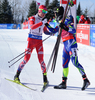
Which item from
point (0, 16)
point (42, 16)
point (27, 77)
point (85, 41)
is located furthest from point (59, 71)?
point (0, 16)

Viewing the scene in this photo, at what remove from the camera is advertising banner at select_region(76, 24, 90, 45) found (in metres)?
10.3

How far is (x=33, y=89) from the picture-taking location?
153 inches

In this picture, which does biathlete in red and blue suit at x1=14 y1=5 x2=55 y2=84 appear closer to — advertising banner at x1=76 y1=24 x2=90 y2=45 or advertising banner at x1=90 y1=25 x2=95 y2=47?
advertising banner at x1=90 y1=25 x2=95 y2=47

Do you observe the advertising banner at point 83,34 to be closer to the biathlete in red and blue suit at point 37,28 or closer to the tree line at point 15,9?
the biathlete in red and blue suit at point 37,28

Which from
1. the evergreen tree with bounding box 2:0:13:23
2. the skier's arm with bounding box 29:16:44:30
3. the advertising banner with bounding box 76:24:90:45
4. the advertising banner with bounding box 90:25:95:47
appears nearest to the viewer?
the skier's arm with bounding box 29:16:44:30

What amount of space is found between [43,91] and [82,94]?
840 millimetres

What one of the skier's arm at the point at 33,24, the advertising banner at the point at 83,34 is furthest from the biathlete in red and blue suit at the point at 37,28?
the advertising banner at the point at 83,34

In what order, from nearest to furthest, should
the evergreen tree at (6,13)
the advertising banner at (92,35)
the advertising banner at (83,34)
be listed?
1. the advertising banner at (92,35)
2. the advertising banner at (83,34)
3. the evergreen tree at (6,13)

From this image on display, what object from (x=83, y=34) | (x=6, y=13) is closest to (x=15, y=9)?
(x=6, y=13)

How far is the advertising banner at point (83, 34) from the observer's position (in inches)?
404

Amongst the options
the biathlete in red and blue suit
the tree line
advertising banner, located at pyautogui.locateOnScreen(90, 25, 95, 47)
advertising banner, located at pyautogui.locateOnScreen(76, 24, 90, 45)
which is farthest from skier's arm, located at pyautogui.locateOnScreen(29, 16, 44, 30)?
the tree line

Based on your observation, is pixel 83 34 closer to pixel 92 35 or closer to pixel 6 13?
pixel 92 35

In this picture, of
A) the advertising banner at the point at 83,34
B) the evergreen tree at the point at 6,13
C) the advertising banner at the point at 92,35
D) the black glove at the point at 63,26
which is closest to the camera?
the black glove at the point at 63,26

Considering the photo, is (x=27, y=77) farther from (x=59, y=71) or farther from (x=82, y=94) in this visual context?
(x=82, y=94)
